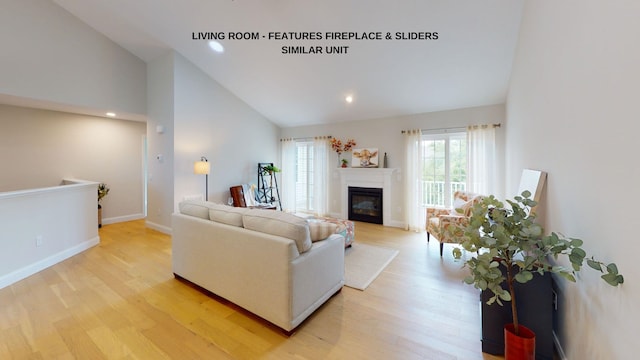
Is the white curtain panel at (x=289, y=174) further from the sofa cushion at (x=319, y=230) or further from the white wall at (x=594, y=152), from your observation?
the white wall at (x=594, y=152)

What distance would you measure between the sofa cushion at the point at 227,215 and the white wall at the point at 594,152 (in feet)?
8.11

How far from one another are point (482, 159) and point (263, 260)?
14.5ft

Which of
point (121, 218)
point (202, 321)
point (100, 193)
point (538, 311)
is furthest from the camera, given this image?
point (121, 218)

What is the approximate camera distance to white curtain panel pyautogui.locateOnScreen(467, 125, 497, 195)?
4.54m

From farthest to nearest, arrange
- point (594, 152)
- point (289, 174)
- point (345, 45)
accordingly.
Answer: point (289, 174) < point (345, 45) < point (594, 152)

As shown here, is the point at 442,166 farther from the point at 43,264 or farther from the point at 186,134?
the point at 43,264

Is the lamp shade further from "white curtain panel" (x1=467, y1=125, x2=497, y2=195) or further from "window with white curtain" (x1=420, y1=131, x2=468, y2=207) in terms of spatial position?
"white curtain panel" (x1=467, y1=125, x2=497, y2=195)

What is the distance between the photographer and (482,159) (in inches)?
181

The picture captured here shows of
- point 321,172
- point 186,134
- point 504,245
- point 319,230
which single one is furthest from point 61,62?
point 504,245

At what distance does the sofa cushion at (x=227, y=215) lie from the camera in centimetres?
243

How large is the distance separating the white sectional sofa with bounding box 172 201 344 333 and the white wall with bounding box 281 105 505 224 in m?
3.34

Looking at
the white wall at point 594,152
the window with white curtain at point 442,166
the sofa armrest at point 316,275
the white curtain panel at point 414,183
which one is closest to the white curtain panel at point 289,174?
the white curtain panel at point 414,183

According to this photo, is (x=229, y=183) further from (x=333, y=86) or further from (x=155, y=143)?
(x=333, y=86)

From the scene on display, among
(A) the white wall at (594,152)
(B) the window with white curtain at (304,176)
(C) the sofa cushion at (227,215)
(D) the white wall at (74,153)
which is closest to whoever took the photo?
(A) the white wall at (594,152)
